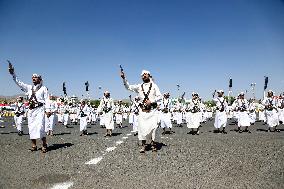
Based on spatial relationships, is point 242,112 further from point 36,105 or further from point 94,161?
point 94,161

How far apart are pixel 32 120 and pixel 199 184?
6155 mm

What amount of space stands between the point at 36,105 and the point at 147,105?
3205mm

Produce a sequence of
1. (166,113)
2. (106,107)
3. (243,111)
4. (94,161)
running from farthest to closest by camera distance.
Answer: (166,113) → (243,111) → (106,107) → (94,161)

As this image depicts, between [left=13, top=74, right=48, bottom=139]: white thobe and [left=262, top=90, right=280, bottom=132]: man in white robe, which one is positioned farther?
[left=262, top=90, right=280, bottom=132]: man in white robe

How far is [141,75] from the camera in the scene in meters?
10.5

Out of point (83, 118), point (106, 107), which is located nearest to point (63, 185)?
point (106, 107)

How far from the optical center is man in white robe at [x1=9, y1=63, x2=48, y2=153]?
10109 mm

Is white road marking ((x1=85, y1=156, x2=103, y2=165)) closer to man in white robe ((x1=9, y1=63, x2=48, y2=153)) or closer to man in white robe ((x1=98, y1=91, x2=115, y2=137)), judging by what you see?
man in white robe ((x1=9, y1=63, x2=48, y2=153))

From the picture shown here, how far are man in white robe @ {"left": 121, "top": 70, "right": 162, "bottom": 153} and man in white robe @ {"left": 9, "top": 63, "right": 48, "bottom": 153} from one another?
247cm

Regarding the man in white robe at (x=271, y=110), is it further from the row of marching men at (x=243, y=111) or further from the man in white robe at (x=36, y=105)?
the man in white robe at (x=36, y=105)

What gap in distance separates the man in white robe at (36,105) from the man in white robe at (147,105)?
97.2 inches

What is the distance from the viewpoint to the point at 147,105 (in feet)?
33.3

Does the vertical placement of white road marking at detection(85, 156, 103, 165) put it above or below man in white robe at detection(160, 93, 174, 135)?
below

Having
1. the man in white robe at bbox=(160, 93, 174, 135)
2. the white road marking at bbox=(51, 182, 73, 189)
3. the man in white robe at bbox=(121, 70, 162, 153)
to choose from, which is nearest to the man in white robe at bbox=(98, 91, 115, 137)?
the man in white robe at bbox=(160, 93, 174, 135)
